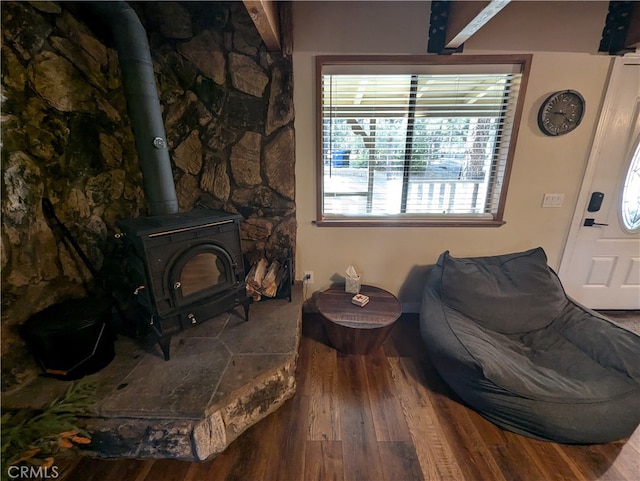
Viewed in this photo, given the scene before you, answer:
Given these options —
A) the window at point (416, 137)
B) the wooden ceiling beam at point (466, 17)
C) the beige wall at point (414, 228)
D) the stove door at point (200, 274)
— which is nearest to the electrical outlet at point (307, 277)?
the beige wall at point (414, 228)

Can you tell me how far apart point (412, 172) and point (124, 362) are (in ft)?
7.74

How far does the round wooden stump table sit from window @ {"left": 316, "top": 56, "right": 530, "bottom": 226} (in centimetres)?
67

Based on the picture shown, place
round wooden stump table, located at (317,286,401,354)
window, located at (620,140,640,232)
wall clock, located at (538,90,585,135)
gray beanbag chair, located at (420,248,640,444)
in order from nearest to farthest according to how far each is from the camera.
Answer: gray beanbag chair, located at (420,248,640,444) → round wooden stump table, located at (317,286,401,354) → wall clock, located at (538,90,585,135) → window, located at (620,140,640,232)

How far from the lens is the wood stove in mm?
1418

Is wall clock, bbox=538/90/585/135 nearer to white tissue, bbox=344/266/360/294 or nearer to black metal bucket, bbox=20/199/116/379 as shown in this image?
white tissue, bbox=344/266/360/294

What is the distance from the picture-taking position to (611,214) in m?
2.28

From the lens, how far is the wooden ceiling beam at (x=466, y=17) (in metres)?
1.36

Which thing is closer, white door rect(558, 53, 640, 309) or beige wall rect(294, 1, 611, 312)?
→ beige wall rect(294, 1, 611, 312)

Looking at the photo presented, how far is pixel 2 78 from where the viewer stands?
1.26 meters

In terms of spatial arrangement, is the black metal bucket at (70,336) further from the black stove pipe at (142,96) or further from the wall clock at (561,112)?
the wall clock at (561,112)

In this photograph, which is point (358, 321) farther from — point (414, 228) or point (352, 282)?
point (414, 228)

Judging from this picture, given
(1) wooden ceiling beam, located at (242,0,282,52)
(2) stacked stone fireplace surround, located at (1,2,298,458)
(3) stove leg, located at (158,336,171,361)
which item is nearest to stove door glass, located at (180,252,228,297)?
(3) stove leg, located at (158,336,171,361)

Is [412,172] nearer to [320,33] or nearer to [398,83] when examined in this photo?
[398,83]

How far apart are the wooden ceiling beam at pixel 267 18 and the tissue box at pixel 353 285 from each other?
5.77 feet
